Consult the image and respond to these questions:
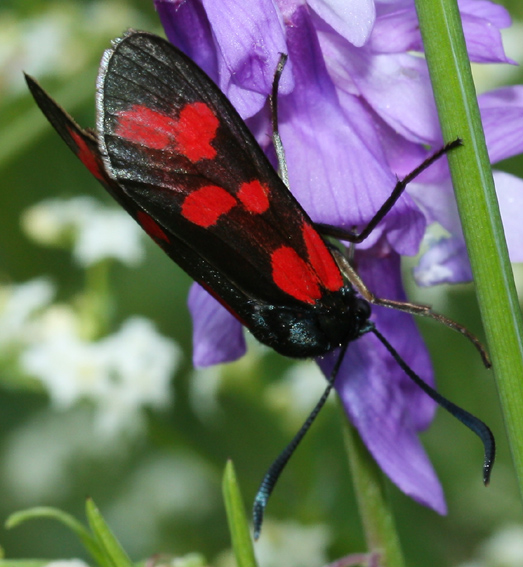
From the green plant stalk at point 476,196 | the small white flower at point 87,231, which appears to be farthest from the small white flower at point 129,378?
the green plant stalk at point 476,196

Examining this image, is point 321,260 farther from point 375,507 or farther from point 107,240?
point 107,240

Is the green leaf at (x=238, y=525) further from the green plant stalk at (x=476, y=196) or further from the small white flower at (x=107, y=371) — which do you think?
the small white flower at (x=107, y=371)

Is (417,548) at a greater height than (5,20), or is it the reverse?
(5,20)

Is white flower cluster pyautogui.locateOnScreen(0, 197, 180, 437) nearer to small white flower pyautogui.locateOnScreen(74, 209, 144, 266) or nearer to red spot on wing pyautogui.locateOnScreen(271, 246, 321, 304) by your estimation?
small white flower pyautogui.locateOnScreen(74, 209, 144, 266)

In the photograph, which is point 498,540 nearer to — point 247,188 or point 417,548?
point 417,548

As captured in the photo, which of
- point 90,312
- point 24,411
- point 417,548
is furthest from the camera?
point 24,411

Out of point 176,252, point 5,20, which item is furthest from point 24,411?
point 176,252

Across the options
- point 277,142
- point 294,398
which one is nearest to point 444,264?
point 277,142
